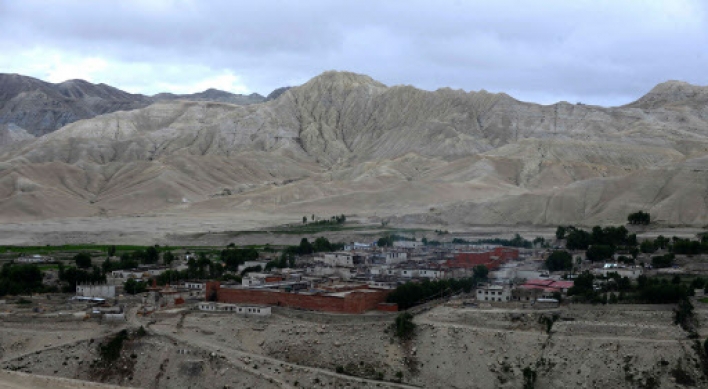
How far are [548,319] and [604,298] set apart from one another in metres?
3.85

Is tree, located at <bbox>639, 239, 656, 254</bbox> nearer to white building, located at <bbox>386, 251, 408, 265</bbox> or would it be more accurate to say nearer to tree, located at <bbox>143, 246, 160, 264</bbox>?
white building, located at <bbox>386, 251, 408, 265</bbox>

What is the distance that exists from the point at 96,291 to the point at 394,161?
10168 cm

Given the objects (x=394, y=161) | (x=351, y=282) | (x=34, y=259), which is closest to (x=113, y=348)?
(x=351, y=282)

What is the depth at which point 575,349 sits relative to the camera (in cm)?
4150

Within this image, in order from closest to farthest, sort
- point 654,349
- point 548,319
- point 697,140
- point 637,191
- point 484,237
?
point 654,349, point 548,319, point 484,237, point 637,191, point 697,140

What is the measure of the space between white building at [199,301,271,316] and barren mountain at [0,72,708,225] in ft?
164

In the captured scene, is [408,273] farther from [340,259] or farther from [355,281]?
[340,259]

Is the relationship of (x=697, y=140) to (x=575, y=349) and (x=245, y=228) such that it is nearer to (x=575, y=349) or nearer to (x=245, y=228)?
(x=245, y=228)

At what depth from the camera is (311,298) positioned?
49.1 metres

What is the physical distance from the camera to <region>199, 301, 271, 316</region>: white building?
48.6 m

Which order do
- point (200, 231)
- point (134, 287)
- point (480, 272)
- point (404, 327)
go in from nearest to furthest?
point (404, 327), point (134, 287), point (480, 272), point (200, 231)

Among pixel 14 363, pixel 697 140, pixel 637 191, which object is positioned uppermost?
pixel 697 140

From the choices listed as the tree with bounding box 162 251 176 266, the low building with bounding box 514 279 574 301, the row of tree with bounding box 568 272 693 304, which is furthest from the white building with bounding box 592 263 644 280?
the tree with bounding box 162 251 176 266

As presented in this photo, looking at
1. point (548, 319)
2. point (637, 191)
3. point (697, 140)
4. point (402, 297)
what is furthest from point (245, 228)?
point (697, 140)
